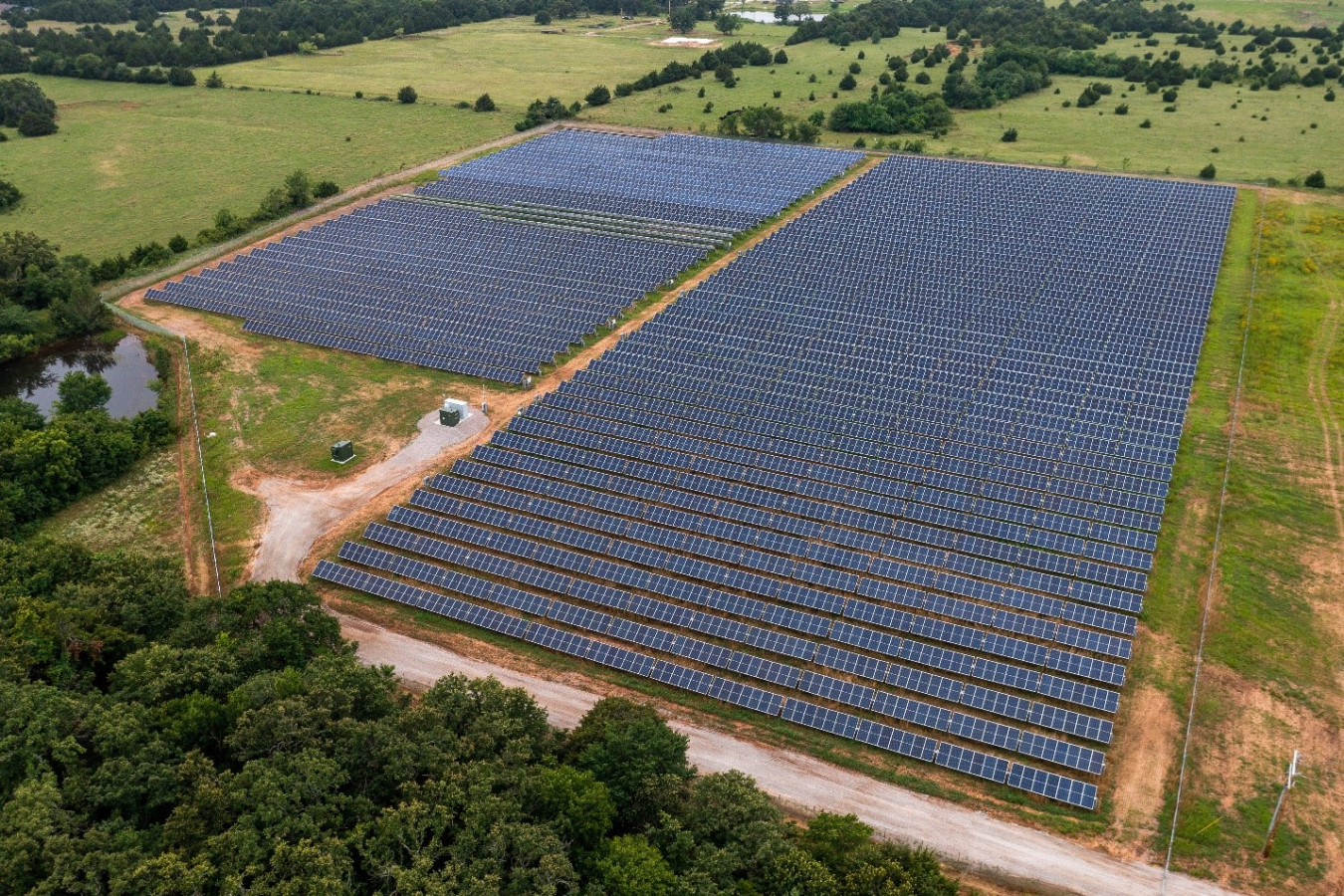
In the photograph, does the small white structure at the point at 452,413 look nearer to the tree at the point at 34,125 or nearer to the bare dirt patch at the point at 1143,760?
the bare dirt patch at the point at 1143,760

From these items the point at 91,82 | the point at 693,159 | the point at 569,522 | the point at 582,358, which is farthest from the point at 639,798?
the point at 91,82

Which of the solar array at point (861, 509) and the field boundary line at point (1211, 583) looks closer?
the field boundary line at point (1211, 583)

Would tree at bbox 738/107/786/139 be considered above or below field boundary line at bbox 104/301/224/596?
above

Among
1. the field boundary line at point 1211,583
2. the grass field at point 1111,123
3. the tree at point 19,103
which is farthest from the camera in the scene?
the tree at point 19,103

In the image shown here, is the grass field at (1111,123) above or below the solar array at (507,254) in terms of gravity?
above

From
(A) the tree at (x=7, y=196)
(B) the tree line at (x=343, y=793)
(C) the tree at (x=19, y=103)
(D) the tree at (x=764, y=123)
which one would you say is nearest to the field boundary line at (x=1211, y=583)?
(B) the tree line at (x=343, y=793)

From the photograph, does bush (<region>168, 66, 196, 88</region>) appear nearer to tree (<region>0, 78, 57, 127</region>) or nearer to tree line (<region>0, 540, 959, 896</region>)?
tree (<region>0, 78, 57, 127</region>)

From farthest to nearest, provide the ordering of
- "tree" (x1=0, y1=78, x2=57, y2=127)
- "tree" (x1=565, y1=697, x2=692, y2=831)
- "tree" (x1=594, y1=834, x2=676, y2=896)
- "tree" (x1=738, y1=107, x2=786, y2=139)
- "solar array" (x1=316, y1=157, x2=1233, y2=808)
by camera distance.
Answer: "tree" (x1=0, y1=78, x2=57, y2=127)
"tree" (x1=738, y1=107, x2=786, y2=139)
"solar array" (x1=316, y1=157, x2=1233, y2=808)
"tree" (x1=565, y1=697, x2=692, y2=831)
"tree" (x1=594, y1=834, x2=676, y2=896)

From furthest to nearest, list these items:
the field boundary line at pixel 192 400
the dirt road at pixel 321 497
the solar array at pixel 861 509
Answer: the dirt road at pixel 321 497 → the field boundary line at pixel 192 400 → the solar array at pixel 861 509

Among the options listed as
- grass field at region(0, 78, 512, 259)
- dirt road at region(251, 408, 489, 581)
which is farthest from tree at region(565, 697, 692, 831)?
grass field at region(0, 78, 512, 259)
